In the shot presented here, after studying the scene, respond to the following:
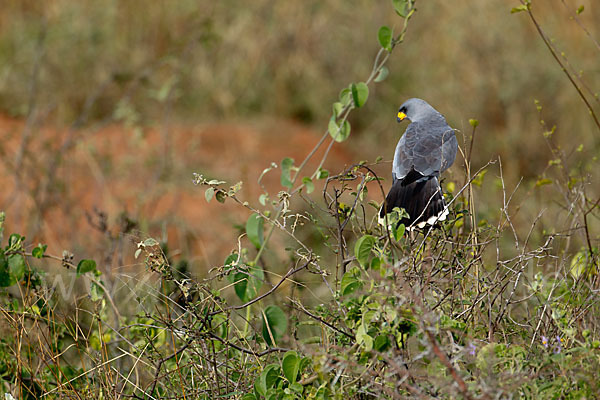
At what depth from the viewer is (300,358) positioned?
7.26ft

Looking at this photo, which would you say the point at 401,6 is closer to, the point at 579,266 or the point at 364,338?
the point at 579,266

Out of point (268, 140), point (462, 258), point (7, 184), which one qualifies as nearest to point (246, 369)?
point (462, 258)

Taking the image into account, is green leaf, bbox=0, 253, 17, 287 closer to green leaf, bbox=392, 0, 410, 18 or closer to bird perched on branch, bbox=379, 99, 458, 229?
bird perched on branch, bbox=379, 99, 458, 229

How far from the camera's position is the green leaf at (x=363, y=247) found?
2209mm

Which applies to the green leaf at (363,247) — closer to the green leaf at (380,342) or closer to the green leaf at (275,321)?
the green leaf at (380,342)

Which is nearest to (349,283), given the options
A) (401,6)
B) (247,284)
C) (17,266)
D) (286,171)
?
(247,284)

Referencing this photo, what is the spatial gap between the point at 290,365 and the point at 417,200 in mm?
901

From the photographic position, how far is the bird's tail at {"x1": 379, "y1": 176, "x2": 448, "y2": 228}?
104 inches

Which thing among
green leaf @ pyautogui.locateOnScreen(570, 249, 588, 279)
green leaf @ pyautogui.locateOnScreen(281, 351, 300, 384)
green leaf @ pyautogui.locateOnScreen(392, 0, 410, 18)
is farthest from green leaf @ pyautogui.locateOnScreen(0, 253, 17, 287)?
green leaf @ pyautogui.locateOnScreen(570, 249, 588, 279)

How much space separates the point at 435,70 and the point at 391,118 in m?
0.80

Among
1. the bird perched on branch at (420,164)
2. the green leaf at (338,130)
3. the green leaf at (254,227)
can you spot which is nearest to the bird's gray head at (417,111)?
Result: the bird perched on branch at (420,164)

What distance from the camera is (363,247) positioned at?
223 cm

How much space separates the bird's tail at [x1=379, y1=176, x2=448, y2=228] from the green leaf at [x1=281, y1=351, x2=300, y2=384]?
639 millimetres

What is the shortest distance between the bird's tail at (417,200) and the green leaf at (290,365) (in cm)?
64
